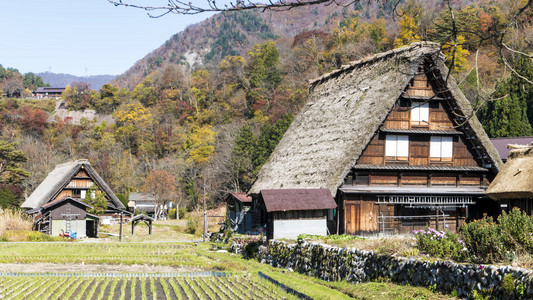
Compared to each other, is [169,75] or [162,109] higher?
[169,75]

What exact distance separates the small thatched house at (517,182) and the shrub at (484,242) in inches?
349

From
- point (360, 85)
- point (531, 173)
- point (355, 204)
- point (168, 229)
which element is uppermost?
point (360, 85)

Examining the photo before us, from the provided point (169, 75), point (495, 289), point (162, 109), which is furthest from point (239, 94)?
point (495, 289)

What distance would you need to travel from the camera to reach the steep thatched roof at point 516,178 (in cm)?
2025

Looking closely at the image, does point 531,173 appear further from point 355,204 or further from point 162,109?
point 162,109

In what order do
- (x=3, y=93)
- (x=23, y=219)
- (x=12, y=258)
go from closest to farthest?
(x=12, y=258), (x=23, y=219), (x=3, y=93)

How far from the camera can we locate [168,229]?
1780 inches

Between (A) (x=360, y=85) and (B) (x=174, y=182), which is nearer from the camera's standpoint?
(A) (x=360, y=85)

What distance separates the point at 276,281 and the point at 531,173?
11.1 m

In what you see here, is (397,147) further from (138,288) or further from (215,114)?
(215,114)

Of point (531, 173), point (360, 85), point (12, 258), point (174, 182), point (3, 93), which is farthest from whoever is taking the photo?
point (3, 93)

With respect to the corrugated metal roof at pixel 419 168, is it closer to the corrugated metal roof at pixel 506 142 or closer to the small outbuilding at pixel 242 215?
the corrugated metal roof at pixel 506 142

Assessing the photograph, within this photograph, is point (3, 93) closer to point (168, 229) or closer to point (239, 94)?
point (239, 94)

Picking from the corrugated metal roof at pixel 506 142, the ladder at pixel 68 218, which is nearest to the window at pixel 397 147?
the corrugated metal roof at pixel 506 142
